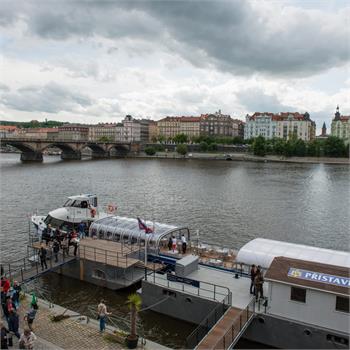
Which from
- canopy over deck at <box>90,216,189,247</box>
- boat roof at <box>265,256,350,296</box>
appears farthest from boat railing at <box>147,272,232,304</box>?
canopy over deck at <box>90,216,189,247</box>

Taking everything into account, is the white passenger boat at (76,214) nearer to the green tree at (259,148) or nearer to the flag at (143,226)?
the flag at (143,226)

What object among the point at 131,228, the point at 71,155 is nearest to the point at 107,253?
the point at 131,228

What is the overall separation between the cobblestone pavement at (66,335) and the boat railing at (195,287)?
5.78m

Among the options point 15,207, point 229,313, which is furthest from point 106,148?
point 229,313

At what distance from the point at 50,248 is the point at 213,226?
76.2 ft

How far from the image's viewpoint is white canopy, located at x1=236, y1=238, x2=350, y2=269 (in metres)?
22.4

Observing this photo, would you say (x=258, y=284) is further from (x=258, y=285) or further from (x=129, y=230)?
(x=129, y=230)

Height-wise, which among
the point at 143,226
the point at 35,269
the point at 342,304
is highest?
the point at 143,226

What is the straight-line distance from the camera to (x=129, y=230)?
1176 inches

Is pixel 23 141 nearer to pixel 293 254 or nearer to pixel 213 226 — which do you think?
pixel 213 226

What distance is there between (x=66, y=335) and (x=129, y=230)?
12186mm

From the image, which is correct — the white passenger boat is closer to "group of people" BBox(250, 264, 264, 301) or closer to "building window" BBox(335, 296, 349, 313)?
"group of people" BBox(250, 264, 264, 301)

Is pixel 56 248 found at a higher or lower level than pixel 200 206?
higher

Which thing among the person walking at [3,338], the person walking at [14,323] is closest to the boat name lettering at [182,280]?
the person walking at [14,323]
